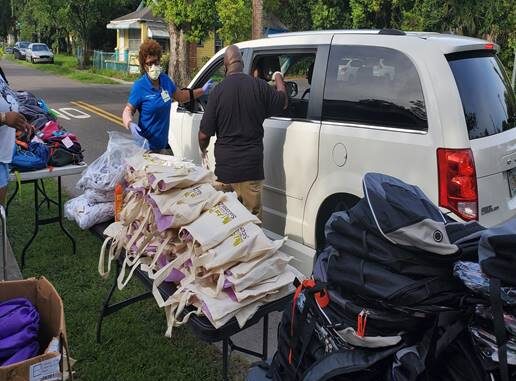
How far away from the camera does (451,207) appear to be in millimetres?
3590

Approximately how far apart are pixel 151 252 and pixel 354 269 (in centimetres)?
145

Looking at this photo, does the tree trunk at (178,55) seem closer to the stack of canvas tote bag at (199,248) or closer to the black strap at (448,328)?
the stack of canvas tote bag at (199,248)

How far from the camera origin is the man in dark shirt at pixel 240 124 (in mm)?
4453

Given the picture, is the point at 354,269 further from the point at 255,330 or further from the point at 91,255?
the point at 91,255

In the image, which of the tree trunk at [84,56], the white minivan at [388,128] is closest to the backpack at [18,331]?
the white minivan at [388,128]

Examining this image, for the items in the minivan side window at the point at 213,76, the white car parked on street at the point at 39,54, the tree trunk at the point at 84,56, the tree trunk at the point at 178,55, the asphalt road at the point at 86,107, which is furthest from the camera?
the white car parked on street at the point at 39,54

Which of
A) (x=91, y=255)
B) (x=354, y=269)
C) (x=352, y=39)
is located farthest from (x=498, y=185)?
(x=91, y=255)

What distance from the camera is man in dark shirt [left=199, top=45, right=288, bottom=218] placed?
4.45 m

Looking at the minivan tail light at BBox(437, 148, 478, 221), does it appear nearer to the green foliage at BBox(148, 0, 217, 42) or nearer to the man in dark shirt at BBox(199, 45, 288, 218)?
the man in dark shirt at BBox(199, 45, 288, 218)

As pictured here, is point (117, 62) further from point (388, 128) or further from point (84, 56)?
point (388, 128)

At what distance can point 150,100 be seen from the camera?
200 inches

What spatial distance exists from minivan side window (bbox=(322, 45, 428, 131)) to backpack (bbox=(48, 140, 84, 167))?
2313 millimetres

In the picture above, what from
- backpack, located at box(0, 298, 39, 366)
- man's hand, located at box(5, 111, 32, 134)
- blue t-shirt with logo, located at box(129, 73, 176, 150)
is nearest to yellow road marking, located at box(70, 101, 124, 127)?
blue t-shirt with logo, located at box(129, 73, 176, 150)

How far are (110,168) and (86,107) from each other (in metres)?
15.0
